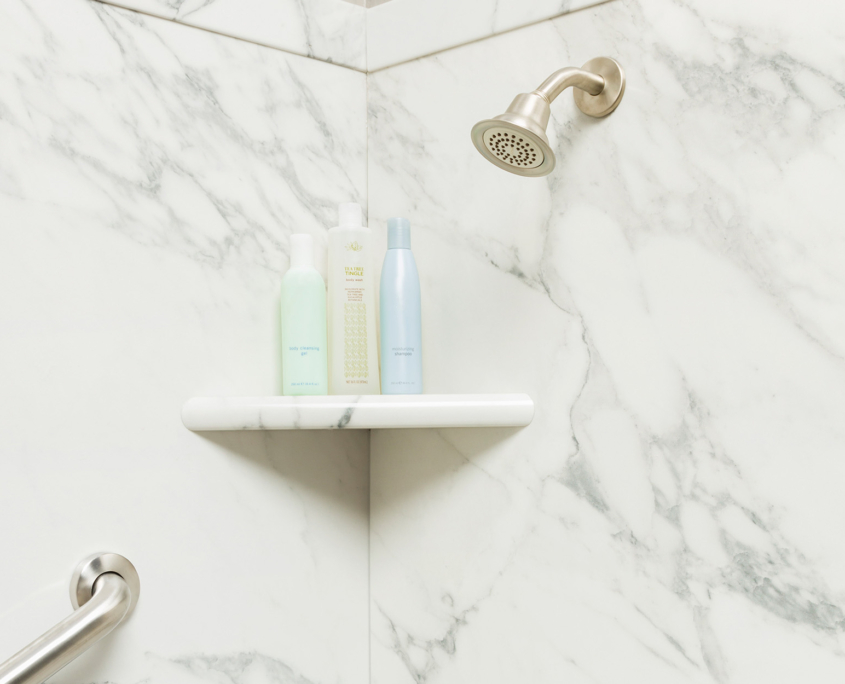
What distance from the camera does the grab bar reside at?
0.59m

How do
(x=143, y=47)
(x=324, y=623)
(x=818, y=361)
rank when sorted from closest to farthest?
(x=818, y=361) → (x=143, y=47) → (x=324, y=623)

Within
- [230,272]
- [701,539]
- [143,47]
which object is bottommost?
[701,539]

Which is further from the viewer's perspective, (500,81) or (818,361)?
(500,81)

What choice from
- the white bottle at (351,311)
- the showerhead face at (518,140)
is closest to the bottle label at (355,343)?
the white bottle at (351,311)

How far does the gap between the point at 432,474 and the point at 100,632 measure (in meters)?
0.41

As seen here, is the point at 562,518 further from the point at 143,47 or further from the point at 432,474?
the point at 143,47

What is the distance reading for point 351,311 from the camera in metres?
0.84

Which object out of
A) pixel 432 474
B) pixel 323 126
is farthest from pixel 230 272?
pixel 432 474

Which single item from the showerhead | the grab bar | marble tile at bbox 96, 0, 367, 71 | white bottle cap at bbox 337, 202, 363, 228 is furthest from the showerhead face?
the grab bar

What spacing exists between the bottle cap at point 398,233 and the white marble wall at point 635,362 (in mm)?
43

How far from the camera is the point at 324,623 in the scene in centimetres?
87

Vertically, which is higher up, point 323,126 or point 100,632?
point 323,126

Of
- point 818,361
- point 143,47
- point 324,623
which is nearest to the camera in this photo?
point 818,361

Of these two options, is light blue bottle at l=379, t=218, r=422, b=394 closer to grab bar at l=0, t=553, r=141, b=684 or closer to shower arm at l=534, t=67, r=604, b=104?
shower arm at l=534, t=67, r=604, b=104
